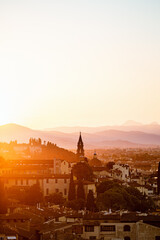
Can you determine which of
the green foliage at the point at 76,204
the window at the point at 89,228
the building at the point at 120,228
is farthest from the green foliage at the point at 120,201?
the window at the point at 89,228

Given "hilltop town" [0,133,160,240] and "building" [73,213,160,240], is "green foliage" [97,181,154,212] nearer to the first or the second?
"hilltop town" [0,133,160,240]

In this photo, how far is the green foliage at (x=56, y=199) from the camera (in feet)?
200

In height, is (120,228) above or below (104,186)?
below

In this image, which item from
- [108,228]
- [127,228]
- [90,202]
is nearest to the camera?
[127,228]

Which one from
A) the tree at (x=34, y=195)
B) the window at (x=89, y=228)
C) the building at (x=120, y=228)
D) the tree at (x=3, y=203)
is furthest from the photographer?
the tree at (x=34, y=195)

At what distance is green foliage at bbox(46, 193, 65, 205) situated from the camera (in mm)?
60847

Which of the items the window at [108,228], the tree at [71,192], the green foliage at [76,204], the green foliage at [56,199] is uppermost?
the tree at [71,192]

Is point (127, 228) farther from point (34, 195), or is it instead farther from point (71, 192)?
point (34, 195)

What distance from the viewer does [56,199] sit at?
6156 centimetres

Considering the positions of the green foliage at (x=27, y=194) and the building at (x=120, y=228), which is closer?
the building at (x=120, y=228)

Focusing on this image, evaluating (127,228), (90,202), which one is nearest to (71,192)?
(90,202)

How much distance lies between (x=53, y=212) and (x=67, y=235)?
9.78m

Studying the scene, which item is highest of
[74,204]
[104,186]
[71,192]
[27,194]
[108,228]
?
[104,186]

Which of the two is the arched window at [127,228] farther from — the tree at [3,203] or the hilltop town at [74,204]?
the tree at [3,203]
